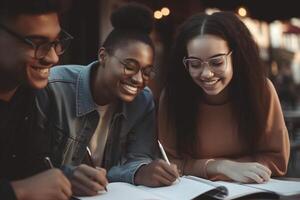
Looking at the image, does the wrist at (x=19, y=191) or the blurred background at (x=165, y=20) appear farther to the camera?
the blurred background at (x=165, y=20)

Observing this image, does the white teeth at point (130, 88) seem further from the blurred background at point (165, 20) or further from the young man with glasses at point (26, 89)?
the blurred background at point (165, 20)

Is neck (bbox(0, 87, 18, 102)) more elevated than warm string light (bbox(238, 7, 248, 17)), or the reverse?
warm string light (bbox(238, 7, 248, 17))

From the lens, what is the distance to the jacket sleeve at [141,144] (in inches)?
65.2

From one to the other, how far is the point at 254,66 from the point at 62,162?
36.1 inches

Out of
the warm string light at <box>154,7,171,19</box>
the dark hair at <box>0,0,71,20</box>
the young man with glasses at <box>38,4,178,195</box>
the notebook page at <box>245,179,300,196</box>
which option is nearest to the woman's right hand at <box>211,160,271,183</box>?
the notebook page at <box>245,179,300,196</box>

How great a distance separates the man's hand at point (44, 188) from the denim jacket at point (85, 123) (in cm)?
46

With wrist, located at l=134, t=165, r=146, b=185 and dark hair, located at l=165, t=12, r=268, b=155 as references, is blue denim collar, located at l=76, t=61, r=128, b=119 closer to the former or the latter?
dark hair, located at l=165, t=12, r=268, b=155

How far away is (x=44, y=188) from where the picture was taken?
3.59 feet

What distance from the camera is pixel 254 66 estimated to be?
191 cm

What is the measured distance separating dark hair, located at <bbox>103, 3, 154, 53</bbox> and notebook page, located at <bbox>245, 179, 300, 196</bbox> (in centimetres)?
71

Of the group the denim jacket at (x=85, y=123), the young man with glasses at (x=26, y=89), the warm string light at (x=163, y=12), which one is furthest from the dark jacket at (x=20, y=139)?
the warm string light at (x=163, y=12)

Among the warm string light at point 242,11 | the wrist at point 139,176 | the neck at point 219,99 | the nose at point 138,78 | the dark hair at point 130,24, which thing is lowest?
the wrist at point 139,176

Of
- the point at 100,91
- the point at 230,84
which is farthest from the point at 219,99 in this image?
the point at 100,91

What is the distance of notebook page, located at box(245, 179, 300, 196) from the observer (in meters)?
1.28
